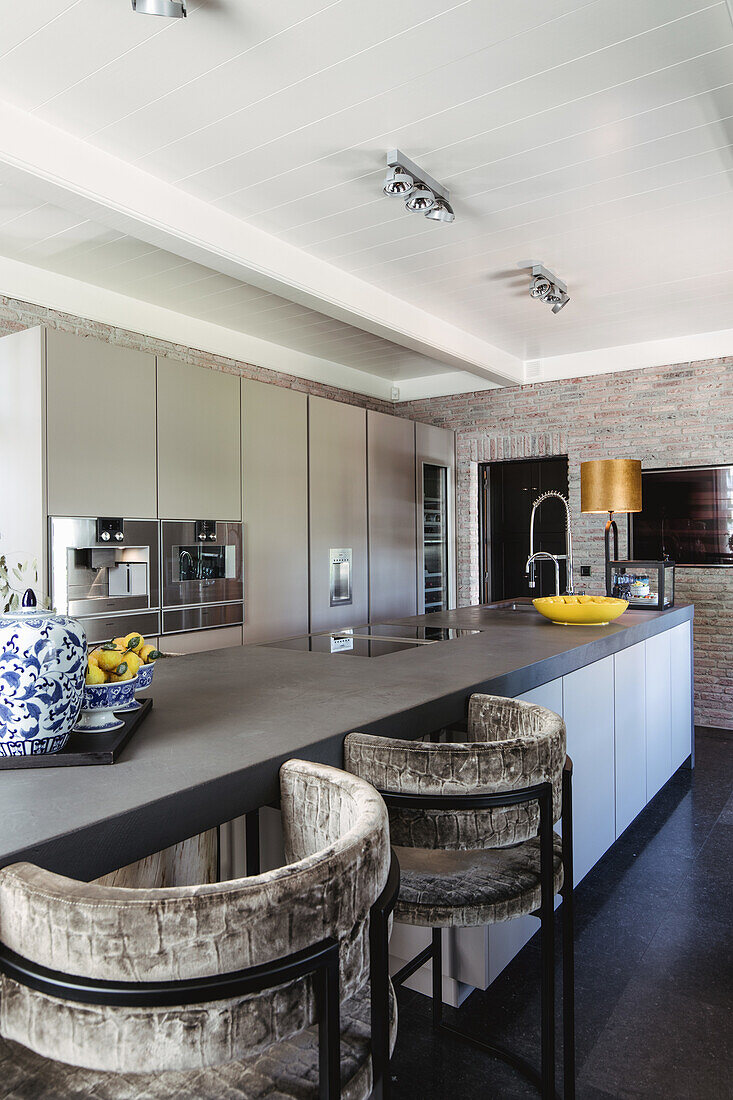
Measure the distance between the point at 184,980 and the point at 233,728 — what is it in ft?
2.25

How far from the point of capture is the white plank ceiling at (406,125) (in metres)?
2.02

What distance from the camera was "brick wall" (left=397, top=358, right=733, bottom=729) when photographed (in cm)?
512

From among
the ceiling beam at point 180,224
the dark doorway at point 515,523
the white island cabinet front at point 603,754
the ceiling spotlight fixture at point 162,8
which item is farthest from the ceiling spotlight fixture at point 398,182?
the dark doorway at point 515,523

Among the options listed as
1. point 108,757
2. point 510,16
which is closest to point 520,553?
point 510,16

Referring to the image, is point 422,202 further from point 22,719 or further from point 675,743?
point 675,743

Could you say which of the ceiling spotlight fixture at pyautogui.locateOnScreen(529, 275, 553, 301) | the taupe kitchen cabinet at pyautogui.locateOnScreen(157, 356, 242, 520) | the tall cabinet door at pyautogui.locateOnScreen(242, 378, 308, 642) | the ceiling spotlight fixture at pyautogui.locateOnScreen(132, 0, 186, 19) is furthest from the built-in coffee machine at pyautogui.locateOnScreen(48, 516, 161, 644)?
the ceiling spotlight fixture at pyautogui.locateOnScreen(529, 275, 553, 301)

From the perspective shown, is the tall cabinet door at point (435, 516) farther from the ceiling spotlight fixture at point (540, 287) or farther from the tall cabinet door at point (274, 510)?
the ceiling spotlight fixture at point (540, 287)

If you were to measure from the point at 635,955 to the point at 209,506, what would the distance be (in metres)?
2.99

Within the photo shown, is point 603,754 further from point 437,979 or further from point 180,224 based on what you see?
point 180,224

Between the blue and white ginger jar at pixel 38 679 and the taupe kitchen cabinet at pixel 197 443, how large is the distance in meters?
2.72

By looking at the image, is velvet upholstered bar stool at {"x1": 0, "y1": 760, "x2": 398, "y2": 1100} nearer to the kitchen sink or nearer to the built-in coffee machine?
the built-in coffee machine

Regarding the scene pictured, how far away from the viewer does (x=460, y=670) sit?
2.04 metres

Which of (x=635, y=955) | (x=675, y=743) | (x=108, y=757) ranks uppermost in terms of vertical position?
(x=108, y=757)

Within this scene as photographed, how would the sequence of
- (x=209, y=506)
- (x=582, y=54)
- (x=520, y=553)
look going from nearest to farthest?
(x=582, y=54) → (x=209, y=506) → (x=520, y=553)
